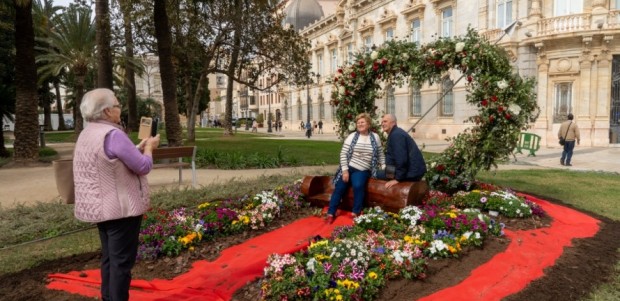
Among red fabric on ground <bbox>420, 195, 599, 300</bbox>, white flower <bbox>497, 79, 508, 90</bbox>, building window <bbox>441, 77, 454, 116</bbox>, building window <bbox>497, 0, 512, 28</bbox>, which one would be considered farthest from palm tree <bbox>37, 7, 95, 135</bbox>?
red fabric on ground <bbox>420, 195, 599, 300</bbox>

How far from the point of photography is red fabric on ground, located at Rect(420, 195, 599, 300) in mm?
4105

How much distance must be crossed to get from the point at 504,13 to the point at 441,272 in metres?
24.9

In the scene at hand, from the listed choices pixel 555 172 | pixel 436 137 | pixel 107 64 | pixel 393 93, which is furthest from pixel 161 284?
pixel 393 93

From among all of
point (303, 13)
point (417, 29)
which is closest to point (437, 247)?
point (417, 29)

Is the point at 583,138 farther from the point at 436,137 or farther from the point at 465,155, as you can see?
the point at 465,155

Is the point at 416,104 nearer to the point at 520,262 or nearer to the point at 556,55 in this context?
the point at 556,55

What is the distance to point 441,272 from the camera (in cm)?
454

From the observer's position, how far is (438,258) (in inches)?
189

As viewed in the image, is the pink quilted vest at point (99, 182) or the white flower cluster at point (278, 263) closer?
the pink quilted vest at point (99, 182)

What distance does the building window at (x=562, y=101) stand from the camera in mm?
23234

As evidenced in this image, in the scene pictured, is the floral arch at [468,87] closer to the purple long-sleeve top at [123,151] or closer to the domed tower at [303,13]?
the purple long-sleeve top at [123,151]

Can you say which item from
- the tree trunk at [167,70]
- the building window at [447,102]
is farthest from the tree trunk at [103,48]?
the building window at [447,102]

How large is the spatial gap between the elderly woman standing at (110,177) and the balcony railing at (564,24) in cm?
2436

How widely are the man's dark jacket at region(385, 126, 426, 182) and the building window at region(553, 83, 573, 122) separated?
20.4 m
